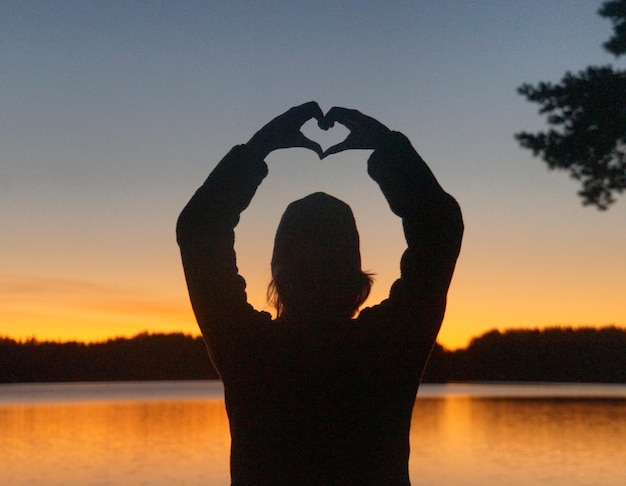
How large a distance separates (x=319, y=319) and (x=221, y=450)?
116 feet

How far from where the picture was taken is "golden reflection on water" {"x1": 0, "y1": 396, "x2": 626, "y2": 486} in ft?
91.7

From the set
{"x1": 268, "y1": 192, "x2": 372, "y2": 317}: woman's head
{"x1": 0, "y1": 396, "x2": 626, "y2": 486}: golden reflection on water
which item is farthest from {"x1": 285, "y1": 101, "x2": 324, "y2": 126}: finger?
{"x1": 0, "y1": 396, "x2": 626, "y2": 486}: golden reflection on water

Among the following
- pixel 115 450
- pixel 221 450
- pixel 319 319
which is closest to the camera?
pixel 319 319

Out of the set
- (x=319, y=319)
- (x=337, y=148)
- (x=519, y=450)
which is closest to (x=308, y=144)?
(x=337, y=148)

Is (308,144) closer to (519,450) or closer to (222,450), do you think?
(222,450)

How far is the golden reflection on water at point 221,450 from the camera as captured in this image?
2794 cm

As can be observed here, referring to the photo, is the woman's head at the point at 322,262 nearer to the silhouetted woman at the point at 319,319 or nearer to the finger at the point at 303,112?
the silhouetted woman at the point at 319,319

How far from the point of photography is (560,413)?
68.7 m

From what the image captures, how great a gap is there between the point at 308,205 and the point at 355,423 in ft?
1.63

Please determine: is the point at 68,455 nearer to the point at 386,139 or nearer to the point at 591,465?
→ the point at 591,465

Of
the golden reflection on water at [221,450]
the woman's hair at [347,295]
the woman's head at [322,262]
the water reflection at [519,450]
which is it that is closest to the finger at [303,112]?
the woman's head at [322,262]

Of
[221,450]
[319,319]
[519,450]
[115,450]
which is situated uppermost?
[319,319]

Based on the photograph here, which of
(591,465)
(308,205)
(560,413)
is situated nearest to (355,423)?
(308,205)

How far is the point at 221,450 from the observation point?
36.0 m
